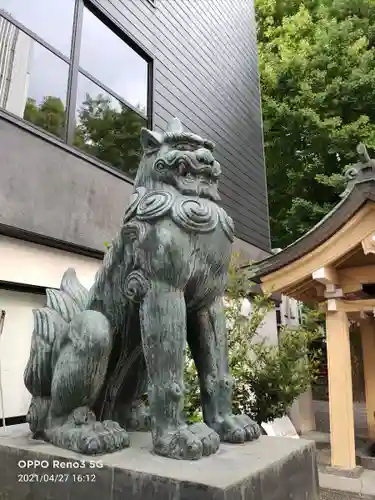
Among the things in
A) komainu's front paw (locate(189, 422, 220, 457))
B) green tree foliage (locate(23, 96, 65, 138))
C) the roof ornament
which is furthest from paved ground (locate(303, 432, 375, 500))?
green tree foliage (locate(23, 96, 65, 138))

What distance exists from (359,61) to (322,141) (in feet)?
7.62

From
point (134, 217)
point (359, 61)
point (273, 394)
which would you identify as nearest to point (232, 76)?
point (359, 61)

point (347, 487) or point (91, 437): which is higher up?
point (91, 437)

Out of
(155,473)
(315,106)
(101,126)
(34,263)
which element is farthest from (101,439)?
(315,106)

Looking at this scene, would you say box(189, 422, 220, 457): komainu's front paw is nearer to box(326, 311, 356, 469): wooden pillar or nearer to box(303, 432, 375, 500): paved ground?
box(303, 432, 375, 500): paved ground

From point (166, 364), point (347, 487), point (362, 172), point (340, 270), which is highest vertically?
point (362, 172)

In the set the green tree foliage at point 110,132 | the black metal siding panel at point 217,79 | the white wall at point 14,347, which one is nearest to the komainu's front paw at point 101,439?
the white wall at point 14,347

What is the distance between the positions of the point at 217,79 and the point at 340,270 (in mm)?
5705

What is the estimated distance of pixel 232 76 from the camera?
10438 millimetres

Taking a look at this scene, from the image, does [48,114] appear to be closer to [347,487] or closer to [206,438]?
[206,438]

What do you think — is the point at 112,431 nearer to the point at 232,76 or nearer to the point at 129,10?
the point at 129,10

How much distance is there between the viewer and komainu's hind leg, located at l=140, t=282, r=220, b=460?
1.70 meters

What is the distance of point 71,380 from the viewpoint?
185cm

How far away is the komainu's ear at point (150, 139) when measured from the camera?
78.7 inches
